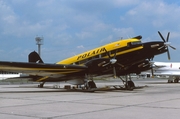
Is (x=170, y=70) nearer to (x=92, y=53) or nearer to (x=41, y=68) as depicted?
(x=92, y=53)

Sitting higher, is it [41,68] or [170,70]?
[170,70]

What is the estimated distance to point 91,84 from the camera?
2862 cm

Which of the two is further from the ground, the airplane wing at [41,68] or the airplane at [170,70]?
the airplane at [170,70]

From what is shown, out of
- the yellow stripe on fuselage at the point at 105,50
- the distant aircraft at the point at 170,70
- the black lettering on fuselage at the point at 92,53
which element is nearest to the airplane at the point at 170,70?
the distant aircraft at the point at 170,70

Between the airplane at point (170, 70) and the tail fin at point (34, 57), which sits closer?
the tail fin at point (34, 57)

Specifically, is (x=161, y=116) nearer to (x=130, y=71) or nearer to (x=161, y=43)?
(x=161, y=43)

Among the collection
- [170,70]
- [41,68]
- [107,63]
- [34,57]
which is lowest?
[41,68]

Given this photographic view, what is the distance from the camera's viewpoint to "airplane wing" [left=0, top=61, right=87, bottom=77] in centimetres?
2583

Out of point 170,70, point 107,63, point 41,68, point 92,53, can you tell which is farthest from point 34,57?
point 170,70

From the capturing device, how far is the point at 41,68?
2708cm

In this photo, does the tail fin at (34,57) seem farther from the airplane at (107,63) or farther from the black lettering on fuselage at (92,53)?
→ the black lettering on fuselage at (92,53)

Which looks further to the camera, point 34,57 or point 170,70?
point 170,70

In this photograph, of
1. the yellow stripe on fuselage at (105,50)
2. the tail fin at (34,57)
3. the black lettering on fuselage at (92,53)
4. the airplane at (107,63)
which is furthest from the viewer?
the tail fin at (34,57)

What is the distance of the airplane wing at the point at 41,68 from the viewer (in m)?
25.8
